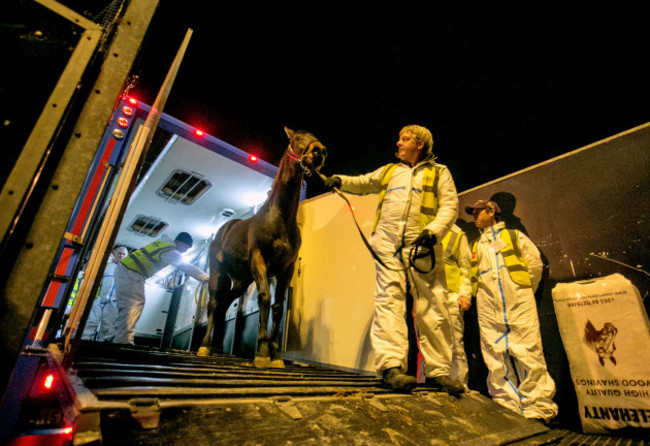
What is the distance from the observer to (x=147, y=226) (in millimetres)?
8750

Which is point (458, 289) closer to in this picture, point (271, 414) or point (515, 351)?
point (515, 351)

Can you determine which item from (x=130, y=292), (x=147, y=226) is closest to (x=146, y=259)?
(x=130, y=292)

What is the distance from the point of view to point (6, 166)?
3.90 feet

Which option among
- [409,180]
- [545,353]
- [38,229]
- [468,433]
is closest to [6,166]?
[38,229]

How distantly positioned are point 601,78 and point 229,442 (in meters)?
6.31

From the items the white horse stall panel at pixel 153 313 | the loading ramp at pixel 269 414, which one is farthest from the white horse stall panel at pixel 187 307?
the loading ramp at pixel 269 414

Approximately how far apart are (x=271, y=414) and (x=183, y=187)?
6438mm

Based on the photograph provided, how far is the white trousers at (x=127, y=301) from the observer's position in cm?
616

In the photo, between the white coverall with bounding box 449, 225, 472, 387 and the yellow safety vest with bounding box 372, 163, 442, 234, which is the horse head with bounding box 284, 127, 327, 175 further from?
the white coverall with bounding box 449, 225, 472, 387

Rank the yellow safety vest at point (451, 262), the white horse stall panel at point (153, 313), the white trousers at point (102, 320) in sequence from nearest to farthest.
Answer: the yellow safety vest at point (451, 262)
the white trousers at point (102, 320)
the white horse stall panel at point (153, 313)

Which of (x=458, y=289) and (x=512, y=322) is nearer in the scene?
(x=512, y=322)

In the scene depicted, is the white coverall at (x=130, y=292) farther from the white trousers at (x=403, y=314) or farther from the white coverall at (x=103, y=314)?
the white trousers at (x=403, y=314)

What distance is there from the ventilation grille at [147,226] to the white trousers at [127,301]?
234cm

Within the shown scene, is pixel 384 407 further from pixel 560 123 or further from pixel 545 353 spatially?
pixel 560 123
